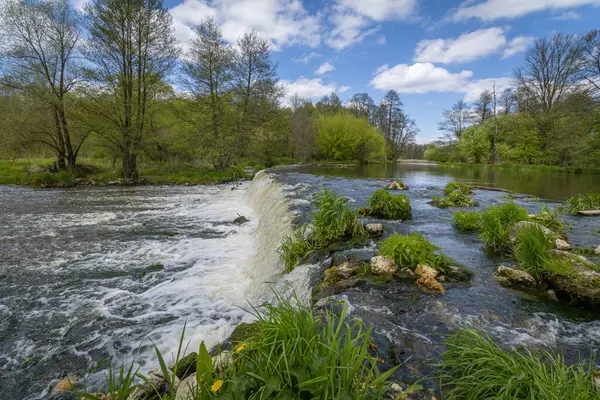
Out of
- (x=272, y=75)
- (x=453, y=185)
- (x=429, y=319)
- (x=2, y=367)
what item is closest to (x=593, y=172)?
(x=453, y=185)

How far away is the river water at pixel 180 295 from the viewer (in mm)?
2867

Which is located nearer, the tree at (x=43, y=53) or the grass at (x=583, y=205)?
the grass at (x=583, y=205)

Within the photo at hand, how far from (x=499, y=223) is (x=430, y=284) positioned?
2674 mm

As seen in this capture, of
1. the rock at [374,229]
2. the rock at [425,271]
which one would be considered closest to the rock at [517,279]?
the rock at [425,271]

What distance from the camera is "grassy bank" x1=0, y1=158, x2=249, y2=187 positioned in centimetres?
1656

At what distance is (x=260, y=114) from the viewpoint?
74.6 ft

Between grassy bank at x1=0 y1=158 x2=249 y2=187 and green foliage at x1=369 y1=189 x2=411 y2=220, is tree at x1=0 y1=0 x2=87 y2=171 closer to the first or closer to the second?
grassy bank at x1=0 y1=158 x2=249 y2=187

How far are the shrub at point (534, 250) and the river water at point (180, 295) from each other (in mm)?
460

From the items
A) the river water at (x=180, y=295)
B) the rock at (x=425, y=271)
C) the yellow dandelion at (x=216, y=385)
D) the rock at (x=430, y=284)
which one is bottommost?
the river water at (x=180, y=295)

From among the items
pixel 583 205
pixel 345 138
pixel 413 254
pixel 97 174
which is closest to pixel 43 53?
pixel 97 174

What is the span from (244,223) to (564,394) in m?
8.62

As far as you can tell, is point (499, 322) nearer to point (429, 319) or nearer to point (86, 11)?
point (429, 319)

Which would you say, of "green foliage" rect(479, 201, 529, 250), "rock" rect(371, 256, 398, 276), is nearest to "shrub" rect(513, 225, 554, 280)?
"green foliage" rect(479, 201, 529, 250)

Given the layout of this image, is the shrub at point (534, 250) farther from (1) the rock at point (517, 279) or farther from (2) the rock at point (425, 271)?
(2) the rock at point (425, 271)
